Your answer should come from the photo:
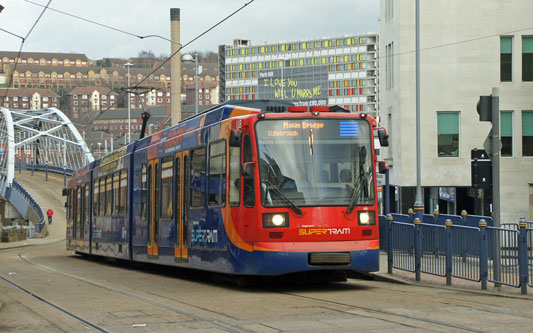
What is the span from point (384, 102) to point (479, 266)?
2745cm

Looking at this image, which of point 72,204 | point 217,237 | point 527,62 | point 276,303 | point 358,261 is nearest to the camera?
point 276,303

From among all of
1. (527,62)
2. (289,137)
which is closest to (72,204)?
(527,62)

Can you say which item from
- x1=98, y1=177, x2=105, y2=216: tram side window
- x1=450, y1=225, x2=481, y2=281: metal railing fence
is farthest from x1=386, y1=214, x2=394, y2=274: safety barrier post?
x1=98, y1=177, x2=105, y2=216: tram side window

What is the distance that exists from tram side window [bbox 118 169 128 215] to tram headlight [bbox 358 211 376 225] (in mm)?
9862

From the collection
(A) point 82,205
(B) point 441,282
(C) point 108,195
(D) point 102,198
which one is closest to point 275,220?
(B) point 441,282

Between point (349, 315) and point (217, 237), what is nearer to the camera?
point (349, 315)

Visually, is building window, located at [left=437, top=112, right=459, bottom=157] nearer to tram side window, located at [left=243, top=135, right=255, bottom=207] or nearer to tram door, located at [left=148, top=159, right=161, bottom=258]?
tram door, located at [left=148, top=159, right=161, bottom=258]

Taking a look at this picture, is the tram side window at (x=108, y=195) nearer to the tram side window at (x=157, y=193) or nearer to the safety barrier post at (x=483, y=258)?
the tram side window at (x=157, y=193)

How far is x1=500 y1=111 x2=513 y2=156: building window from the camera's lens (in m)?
36.5

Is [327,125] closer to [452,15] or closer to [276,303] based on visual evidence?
[276,303]

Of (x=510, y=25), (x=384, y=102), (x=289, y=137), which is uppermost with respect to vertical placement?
(x=510, y=25)

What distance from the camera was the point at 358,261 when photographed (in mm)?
14750

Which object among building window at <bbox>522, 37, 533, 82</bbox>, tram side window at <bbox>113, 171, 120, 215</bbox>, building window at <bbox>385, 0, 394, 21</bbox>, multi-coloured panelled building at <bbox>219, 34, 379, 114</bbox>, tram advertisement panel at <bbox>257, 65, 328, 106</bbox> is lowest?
tram side window at <bbox>113, 171, 120, 215</bbox>

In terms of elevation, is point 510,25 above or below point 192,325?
above
